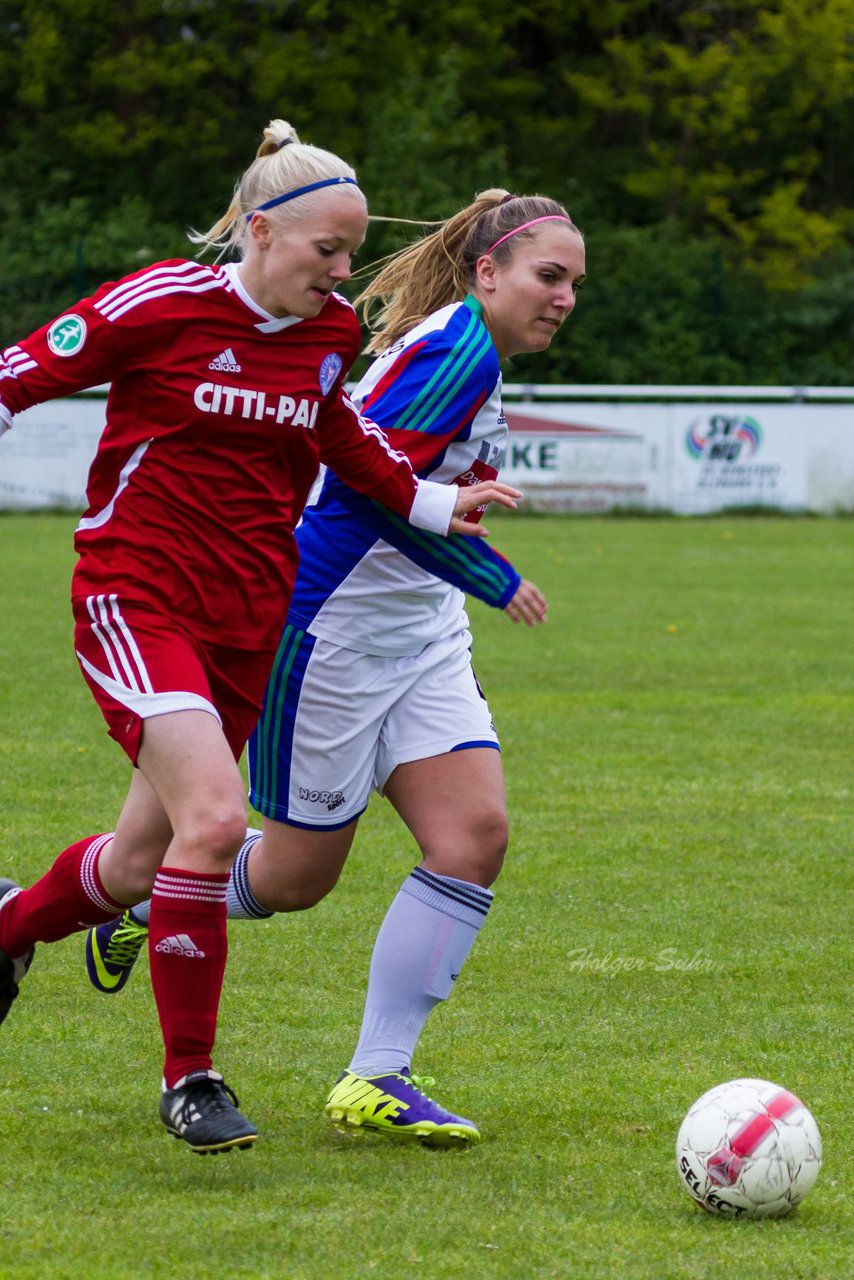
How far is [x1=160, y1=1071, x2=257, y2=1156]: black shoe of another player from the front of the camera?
11.5 ft

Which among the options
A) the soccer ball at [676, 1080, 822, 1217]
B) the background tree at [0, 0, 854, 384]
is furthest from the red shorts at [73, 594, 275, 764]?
the background tree at [0, 0, 854, 384]

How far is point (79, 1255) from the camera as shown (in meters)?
3.13

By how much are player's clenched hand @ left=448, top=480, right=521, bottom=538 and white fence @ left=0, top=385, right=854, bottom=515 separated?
19365 millimetres

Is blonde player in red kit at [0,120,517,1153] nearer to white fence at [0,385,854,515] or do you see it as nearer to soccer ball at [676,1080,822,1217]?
soccer ball at [676,1080,822,1217]

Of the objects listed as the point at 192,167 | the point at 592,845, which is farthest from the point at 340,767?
the point at 192,167

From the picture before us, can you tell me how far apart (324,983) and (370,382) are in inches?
66.8

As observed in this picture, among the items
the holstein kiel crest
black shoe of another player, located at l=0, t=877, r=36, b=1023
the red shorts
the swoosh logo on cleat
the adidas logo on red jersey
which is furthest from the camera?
the swoosh logo on cleat

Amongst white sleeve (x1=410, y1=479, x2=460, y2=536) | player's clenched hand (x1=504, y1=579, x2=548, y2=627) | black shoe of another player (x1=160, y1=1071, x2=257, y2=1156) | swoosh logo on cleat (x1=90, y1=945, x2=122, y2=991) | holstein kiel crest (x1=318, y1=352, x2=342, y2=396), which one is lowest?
black shoe of another player (x1=160, y1=1071, x2=257, y2=1156)

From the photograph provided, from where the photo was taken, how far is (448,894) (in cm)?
407

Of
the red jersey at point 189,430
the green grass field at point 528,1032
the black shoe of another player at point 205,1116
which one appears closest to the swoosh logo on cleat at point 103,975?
the green grass field at point 528,1032

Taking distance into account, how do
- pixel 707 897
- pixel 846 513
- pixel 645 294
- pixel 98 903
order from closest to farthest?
pixel 98 903 < pixel 707 897 < pixel 846 513 < pixel 645 294

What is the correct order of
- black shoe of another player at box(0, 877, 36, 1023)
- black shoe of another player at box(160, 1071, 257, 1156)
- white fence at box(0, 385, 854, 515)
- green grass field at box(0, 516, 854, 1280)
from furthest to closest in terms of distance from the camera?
white fence at box(0, 385, 854, 515), black shoe of another player at box(0, 877, 36, 1023), black shoe of another player at box(160, 1071, 257, 1156), green grass field at box(0, 516, 854, 1280)

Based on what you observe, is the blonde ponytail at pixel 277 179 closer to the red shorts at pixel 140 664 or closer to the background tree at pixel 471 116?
the red shorts at pixel 140 664

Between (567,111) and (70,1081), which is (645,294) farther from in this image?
(70,1081)
